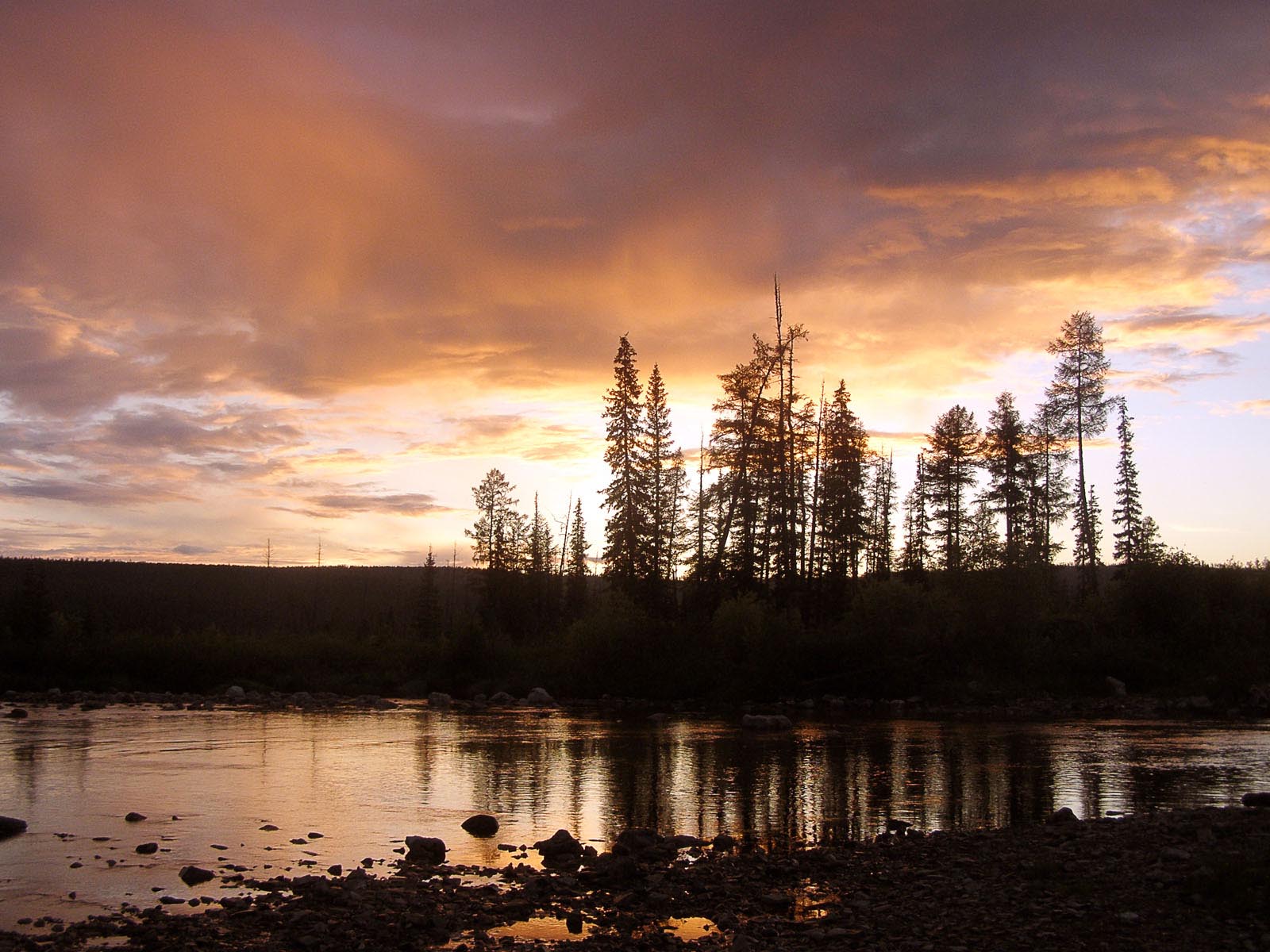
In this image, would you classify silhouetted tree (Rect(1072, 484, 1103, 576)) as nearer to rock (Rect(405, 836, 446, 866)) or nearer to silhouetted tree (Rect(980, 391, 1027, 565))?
silhouetted tree (Rect(980, 391, 1027, 565))

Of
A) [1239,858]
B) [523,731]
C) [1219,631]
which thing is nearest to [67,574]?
[523,731]

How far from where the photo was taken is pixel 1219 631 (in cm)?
4297

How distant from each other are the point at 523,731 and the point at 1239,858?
24526mm

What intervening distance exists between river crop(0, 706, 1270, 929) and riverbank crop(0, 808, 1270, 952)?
1501 mm

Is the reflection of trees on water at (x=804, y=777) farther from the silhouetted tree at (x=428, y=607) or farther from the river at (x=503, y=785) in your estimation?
the silhouetted tree at (x=428, y=607)

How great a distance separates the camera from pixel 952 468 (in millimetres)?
58750

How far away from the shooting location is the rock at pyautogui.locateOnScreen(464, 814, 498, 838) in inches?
615

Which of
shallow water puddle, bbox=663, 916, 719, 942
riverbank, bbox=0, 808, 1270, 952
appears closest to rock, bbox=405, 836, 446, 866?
riverbank, bbox=0, 808, 1270, 952

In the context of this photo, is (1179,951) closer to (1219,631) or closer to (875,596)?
(875,596)

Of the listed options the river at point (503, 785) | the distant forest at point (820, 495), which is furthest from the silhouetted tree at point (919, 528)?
the river at point (503, 785)

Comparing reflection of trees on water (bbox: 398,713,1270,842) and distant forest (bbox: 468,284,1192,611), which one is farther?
distant forest (bbox: 468,284,1192,611)

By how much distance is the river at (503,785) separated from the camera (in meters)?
14.1

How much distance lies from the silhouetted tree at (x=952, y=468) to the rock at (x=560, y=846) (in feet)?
158

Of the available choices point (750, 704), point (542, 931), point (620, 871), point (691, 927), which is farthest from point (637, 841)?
point (750, 704)
